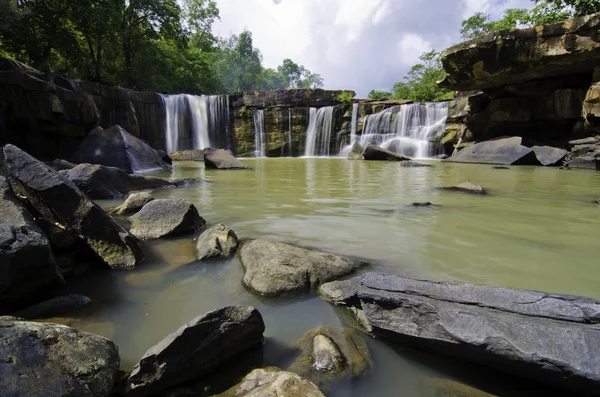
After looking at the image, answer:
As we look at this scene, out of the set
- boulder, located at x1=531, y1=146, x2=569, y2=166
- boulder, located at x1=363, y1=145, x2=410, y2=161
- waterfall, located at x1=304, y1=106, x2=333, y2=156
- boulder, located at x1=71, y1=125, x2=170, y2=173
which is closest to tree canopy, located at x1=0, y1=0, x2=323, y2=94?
boulder, located at x1=71, y1=125, x2=170, y2=173

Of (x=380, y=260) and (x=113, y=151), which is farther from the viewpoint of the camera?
(x=113, y=151)

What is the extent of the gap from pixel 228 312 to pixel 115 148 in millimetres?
10207

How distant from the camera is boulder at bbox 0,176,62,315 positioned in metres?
1.89

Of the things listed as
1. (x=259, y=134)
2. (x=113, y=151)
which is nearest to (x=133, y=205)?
(x=113, y=151)

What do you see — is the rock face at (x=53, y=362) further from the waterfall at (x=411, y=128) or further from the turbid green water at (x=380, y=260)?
the waterfall at (x=411, y=128)

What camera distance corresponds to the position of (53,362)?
4.14ft

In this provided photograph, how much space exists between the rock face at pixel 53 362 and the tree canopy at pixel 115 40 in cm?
1636

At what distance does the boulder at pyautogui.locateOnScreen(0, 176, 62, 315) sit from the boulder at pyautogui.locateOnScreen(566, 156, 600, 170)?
A: 43.7 feet

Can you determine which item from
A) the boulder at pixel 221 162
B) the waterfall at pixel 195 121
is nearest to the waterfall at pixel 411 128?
the boulder at pixel 221 162

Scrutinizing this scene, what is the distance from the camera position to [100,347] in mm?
1447

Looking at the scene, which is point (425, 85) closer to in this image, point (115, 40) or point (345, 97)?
point (345, 97)

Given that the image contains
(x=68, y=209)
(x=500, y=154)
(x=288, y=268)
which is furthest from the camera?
(x=500, y=154)

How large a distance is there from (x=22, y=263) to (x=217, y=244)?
137cm

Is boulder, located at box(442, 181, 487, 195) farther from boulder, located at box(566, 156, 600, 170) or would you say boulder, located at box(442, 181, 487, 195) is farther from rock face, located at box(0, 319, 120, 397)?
boulder, located at box(566, 156, 600, 170)
